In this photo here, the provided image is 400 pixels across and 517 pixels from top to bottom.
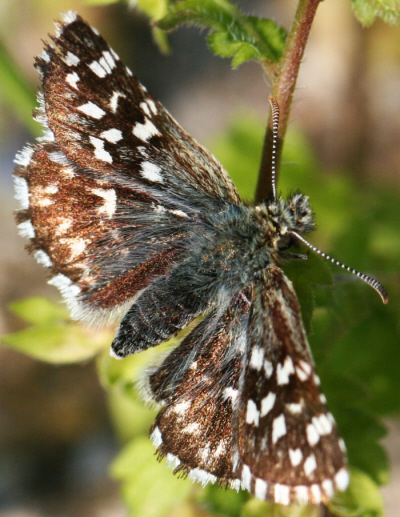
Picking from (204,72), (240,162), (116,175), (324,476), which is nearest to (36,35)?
(204,72)

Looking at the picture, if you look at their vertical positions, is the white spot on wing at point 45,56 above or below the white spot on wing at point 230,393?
above

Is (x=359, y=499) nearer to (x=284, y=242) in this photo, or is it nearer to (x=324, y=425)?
(x=324, y=425)

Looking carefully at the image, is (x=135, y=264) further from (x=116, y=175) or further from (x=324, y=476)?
(x=324, y=476)

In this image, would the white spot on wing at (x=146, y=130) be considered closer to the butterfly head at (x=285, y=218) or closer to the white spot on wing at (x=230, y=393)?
the butterfly head at (x=285, y=218)

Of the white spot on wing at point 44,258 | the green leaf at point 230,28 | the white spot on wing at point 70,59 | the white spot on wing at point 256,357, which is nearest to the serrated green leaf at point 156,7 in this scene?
the green leaf at point 230,28

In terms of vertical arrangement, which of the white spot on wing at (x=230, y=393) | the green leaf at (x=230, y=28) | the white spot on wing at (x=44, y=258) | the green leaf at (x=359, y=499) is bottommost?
the green leaf at (x=359, y=499)

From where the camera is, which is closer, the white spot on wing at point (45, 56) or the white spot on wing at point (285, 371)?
the white spot on wing at point (285, 371)
